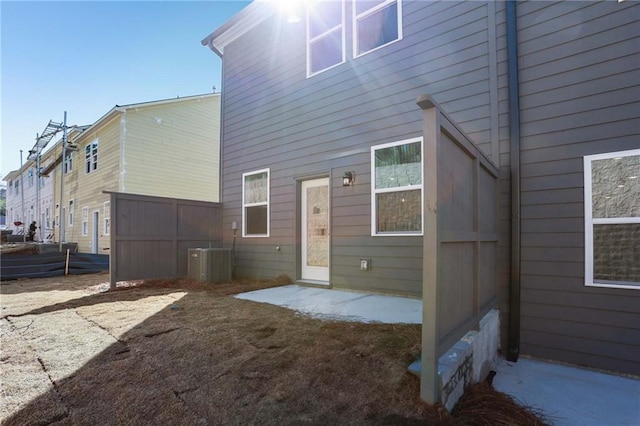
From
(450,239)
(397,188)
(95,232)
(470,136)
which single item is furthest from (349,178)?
(95,232)

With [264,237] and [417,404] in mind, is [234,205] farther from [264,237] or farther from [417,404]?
[417,404]

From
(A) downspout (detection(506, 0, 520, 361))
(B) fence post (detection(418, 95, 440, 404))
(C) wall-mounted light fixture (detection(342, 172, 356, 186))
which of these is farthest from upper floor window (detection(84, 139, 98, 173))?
(B) fence post (detection(418, 95, 440, 404))

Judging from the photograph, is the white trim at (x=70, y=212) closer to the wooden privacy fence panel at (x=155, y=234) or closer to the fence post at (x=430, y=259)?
the wooden privacy fence panel at (x=155, y=234)

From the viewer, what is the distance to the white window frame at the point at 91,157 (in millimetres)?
12805

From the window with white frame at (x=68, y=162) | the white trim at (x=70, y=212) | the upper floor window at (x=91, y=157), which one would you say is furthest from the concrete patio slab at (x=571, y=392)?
the window with white frame at (x=68, y=162)

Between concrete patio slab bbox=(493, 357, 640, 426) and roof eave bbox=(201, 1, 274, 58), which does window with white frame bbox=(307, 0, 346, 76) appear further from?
concrete patio slab bbox=(493, 357, 640, 426)

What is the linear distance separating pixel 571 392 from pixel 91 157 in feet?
52.7

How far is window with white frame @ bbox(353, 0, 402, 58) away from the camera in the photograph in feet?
15.9

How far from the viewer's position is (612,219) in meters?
3.06

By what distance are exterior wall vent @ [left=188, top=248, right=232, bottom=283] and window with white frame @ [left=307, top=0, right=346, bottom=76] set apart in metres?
3.90

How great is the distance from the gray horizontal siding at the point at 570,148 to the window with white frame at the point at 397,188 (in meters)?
1.29

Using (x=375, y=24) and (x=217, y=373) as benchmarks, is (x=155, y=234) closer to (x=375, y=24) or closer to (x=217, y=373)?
(x=217, y=373)

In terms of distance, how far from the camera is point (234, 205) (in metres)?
7.40

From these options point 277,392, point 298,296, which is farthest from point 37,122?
point 277,392
